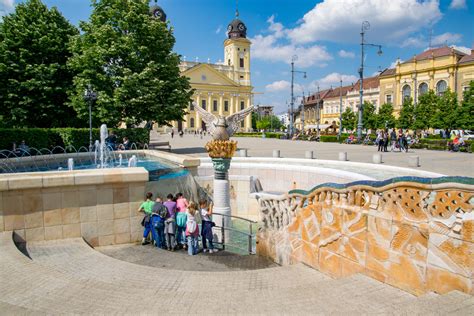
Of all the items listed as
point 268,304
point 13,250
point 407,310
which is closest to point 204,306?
point 268,304

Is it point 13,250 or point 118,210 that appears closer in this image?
point 13,250

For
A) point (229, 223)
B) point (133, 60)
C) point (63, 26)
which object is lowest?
point (229, 223)

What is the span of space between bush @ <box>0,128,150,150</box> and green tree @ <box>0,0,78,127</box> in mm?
4095

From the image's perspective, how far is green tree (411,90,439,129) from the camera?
53469mm

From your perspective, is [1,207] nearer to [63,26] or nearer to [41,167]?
[41,167]

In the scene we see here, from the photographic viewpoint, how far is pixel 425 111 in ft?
177

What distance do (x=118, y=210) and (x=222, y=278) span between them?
10.5ft

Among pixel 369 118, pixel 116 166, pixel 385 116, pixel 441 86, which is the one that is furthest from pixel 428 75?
pixel 116 166

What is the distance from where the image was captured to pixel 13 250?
5535mm

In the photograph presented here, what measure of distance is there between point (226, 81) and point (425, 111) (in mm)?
59141

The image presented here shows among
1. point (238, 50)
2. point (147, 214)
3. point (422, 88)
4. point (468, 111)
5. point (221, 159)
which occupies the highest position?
point (238, 50)

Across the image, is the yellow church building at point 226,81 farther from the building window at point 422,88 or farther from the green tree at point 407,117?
the green tree at point 407,117

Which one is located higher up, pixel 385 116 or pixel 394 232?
pixel 385 116

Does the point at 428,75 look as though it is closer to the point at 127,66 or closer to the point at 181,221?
the point at 127,66
